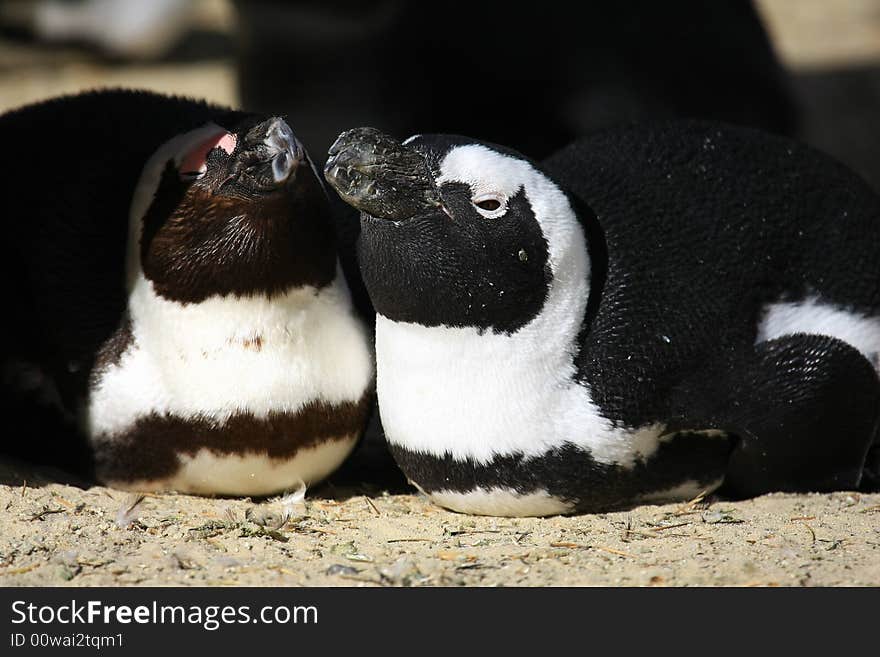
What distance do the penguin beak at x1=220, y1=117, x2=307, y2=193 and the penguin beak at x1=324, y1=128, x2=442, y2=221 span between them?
4.4 inches

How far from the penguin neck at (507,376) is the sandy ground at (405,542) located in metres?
0.28

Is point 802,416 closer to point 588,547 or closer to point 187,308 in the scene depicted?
point 588,547

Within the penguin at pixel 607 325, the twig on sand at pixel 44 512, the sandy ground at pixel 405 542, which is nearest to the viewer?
the sandy ground at pixel 405 542

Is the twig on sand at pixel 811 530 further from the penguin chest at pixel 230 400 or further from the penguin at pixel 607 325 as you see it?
the penguin chest at pixel 230 400

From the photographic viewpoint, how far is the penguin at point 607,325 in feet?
12.0

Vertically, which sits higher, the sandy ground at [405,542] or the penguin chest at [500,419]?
the penguin chest at [500,419]

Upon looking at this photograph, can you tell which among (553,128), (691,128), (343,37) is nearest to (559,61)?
(553,128)

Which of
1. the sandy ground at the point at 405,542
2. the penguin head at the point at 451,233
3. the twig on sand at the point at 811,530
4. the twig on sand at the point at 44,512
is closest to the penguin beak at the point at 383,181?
the penguin head at the point at 451,233

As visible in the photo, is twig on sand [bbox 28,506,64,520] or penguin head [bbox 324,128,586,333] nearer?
penguin head [bbox 324,128,586,333]

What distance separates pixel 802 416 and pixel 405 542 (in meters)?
1.18

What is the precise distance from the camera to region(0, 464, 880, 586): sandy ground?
3.39m

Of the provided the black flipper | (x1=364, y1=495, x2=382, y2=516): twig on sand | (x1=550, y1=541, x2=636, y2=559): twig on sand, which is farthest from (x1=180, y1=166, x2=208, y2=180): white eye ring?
the black flipper

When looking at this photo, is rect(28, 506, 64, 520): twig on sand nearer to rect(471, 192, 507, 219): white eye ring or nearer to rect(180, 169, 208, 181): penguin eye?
rect(180, 169, 208, 181): penguin eye

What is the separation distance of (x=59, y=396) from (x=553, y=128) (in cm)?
352
